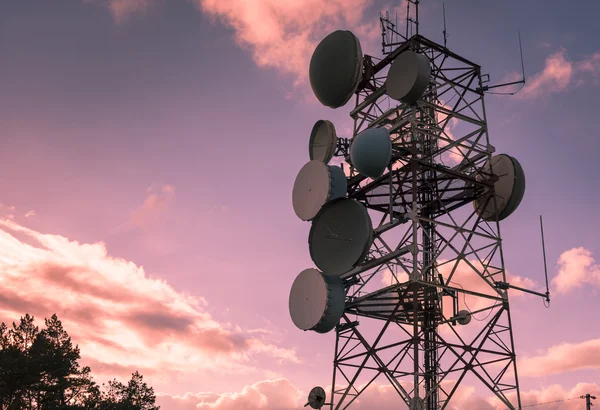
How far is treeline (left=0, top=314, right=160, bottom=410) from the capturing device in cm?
5528

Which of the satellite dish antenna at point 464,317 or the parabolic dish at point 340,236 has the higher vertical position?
the parabolic dish at point 340,236

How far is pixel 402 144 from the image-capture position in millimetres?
36094

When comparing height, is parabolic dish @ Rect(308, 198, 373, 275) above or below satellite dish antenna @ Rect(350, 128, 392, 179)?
below

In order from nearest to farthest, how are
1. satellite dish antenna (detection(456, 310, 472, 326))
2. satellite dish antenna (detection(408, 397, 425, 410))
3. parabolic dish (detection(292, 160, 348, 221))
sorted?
satellite dish antenna (detection(408, 397, 425, 410)), satellite dish antenna (detection(456, 310, 472, 326)), parabolic dish (detection(292, 160, 348, 221))

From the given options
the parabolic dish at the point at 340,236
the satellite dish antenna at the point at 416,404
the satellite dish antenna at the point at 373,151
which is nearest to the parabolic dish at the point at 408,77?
the satellite dish antenna at the point at 373,151

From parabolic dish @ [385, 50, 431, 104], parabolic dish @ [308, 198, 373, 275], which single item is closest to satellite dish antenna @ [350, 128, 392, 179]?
parabolic dish @ [308, 198, 373, 275]

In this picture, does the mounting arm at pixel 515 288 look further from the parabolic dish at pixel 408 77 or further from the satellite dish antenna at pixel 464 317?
the parabolic dish at pixel 408 77

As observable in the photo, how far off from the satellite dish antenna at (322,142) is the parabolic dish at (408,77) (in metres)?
5.62

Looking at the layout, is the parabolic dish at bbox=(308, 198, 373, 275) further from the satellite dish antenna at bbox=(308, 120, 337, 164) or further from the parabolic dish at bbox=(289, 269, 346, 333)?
the satellite dish antenna at bbox=(308, 120, 337, 164)

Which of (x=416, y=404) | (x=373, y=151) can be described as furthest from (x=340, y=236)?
(x=416, y=404)

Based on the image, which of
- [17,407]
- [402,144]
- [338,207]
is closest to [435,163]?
[402,144]

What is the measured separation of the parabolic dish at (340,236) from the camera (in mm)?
34875

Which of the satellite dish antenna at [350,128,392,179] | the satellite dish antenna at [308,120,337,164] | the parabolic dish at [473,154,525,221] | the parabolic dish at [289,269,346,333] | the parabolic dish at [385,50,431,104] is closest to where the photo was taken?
the satellite dish antenna at [350,128,392,179]

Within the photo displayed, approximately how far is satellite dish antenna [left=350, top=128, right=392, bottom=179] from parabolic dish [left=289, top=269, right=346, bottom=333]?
6811mm
